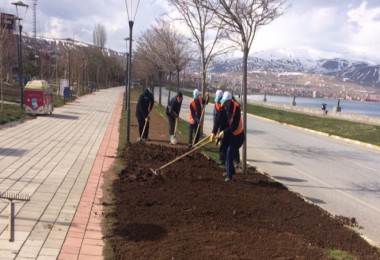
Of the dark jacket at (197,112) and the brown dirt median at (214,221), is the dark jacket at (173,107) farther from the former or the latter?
the brown dirt median at (214,221)

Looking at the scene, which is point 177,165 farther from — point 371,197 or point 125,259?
point 125,259

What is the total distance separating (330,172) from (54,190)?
6488mm

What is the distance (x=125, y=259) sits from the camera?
4109 millimetres

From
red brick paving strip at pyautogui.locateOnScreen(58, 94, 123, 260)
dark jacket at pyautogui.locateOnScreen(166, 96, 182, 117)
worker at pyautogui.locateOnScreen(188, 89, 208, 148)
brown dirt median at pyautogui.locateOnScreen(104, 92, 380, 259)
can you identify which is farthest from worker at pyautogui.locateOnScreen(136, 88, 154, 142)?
brown dirt median at pyautogui.locateOnScreen(104, 92, 380, 259)

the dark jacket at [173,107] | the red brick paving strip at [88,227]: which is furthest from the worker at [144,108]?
the red brick paving strip at [88,227]

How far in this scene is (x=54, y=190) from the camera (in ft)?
21.2

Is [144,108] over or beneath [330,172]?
over

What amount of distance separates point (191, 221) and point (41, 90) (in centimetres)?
1444

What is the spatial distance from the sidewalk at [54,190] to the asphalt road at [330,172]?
3455 millimetres

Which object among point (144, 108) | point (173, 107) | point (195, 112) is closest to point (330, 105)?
point (173, 107)

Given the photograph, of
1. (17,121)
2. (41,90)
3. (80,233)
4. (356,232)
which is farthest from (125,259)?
(41,90)

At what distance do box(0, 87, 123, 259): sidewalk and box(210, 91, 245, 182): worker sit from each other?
2.24 m

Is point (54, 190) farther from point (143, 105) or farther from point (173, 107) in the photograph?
point (173, 107)

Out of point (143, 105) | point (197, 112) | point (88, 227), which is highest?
point (143, 105)
